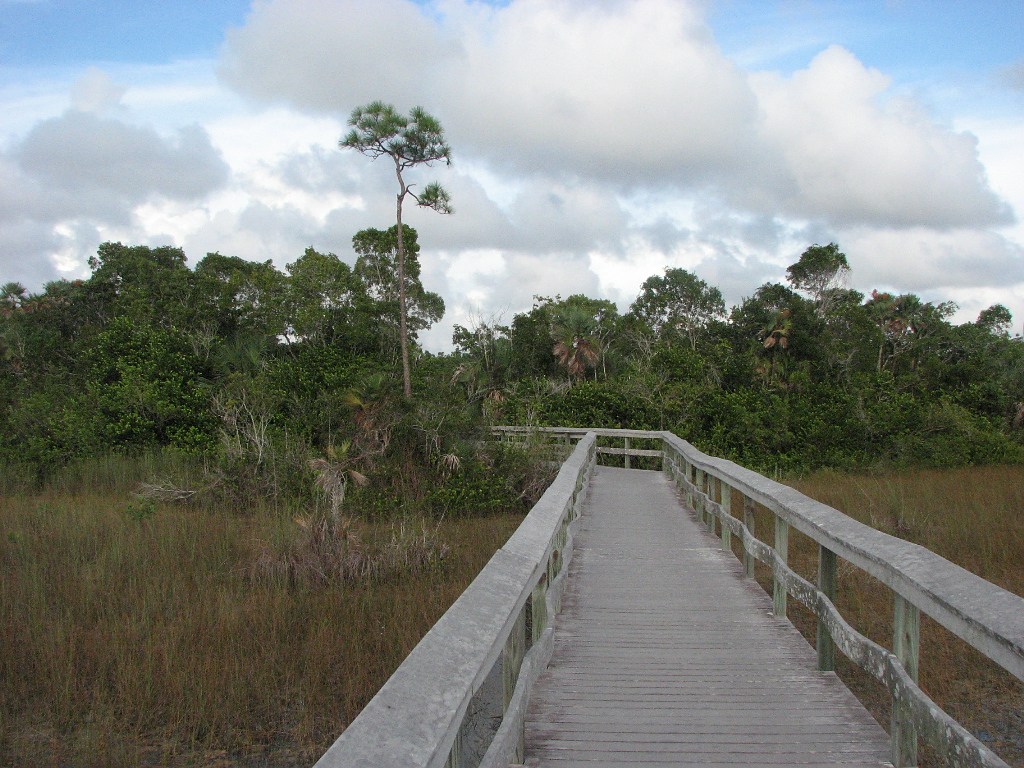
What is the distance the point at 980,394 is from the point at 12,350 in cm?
3580

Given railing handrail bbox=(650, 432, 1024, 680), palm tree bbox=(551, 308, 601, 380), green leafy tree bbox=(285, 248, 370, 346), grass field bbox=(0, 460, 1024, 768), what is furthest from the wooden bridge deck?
palm tree bbox=(551, 308, 601, 380)

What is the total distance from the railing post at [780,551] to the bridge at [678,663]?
0.01m

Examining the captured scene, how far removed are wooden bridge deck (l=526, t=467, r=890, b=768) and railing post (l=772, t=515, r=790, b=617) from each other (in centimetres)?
11

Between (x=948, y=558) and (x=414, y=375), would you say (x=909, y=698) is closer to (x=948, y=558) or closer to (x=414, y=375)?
(x=948, y=558)

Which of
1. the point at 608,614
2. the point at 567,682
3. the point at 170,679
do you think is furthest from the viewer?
the point at 170,679

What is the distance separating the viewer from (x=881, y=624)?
710 cm

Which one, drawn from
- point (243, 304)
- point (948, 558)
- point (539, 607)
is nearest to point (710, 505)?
point (948, 558)

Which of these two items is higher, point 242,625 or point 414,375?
point 414,375

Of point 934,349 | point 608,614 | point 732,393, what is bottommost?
point 608,614

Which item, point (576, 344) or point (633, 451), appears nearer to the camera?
point (633, 451)

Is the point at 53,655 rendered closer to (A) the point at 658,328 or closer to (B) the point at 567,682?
(B) the point at 567,682

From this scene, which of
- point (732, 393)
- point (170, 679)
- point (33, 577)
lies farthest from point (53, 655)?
point (732, 393)

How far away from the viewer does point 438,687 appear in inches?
64.8

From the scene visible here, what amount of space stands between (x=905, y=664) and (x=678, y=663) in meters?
1.46
